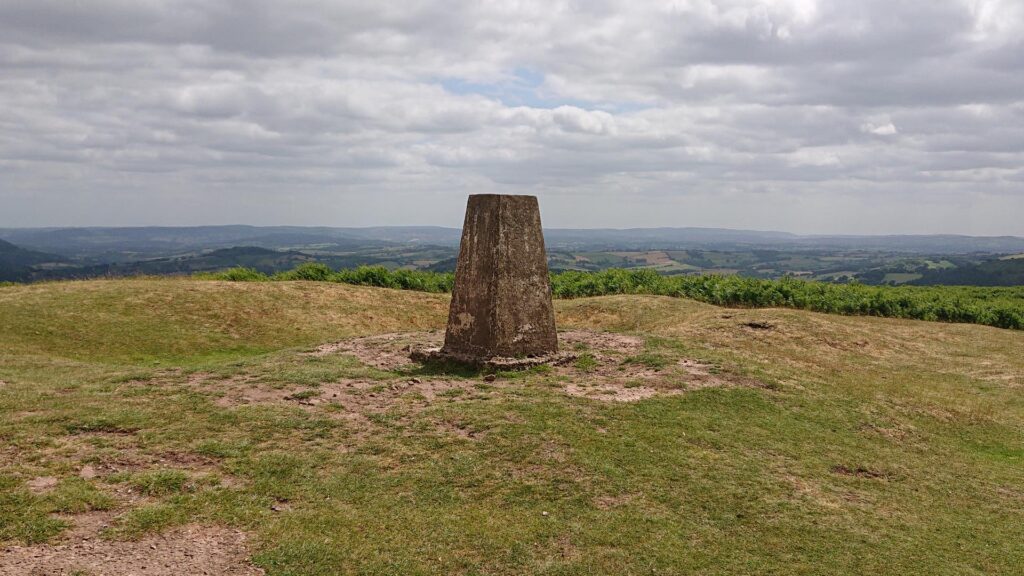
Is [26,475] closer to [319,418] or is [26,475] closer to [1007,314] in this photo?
[319,418]

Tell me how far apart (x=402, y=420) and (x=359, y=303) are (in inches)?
615

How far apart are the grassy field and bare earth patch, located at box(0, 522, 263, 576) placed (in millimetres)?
125

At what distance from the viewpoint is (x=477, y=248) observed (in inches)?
565

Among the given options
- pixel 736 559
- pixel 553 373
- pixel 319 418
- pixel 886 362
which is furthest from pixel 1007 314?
pixel 319 418

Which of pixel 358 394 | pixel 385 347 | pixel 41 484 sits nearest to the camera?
pixel 41 484

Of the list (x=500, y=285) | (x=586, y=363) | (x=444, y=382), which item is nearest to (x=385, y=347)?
(x=444, y=382)

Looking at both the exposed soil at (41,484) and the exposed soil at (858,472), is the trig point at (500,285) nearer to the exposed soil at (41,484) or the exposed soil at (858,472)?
the exposed soil at (858,472)

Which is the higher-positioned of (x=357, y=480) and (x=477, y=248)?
(x=477, y=248)

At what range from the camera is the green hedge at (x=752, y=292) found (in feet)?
90.3

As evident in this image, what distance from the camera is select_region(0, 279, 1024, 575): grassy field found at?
289 inches

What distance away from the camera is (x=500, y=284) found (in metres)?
14.1

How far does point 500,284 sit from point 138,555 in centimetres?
891

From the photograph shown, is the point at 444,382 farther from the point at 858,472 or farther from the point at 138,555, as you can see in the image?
the point at 858,472

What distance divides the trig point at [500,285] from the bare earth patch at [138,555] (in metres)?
7.84
